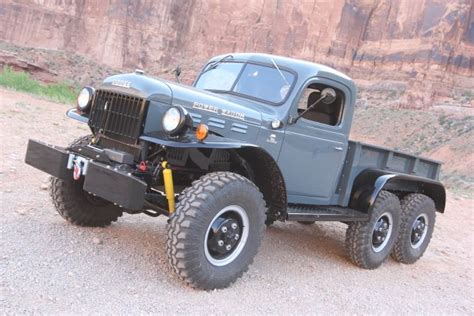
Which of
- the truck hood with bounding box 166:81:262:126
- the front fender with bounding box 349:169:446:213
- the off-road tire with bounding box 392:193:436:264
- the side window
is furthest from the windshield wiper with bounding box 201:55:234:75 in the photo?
the off-road tire with bounding box 392:193:436:264

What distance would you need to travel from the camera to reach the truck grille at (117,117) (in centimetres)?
421

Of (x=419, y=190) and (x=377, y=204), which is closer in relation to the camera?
(x=377, y=204)

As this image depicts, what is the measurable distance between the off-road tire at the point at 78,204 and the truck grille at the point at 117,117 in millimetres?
429

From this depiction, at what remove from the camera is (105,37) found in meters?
62.8

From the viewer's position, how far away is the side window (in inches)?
211

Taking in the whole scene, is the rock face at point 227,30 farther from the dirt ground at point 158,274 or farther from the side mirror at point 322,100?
the side mirror at point 322,100

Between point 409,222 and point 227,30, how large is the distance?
58776 mm

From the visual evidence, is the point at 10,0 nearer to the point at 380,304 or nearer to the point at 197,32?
the point at 197,32

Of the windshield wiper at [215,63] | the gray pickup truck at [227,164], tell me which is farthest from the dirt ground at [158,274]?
the windshield wiper at [215,63]

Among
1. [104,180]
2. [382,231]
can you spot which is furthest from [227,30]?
[104,180]

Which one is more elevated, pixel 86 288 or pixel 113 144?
pixel 113 144

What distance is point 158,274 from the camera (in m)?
4.16

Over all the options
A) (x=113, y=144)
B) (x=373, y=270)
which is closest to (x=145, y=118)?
(x=113, y=144)

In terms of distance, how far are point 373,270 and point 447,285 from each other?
2.81ft
